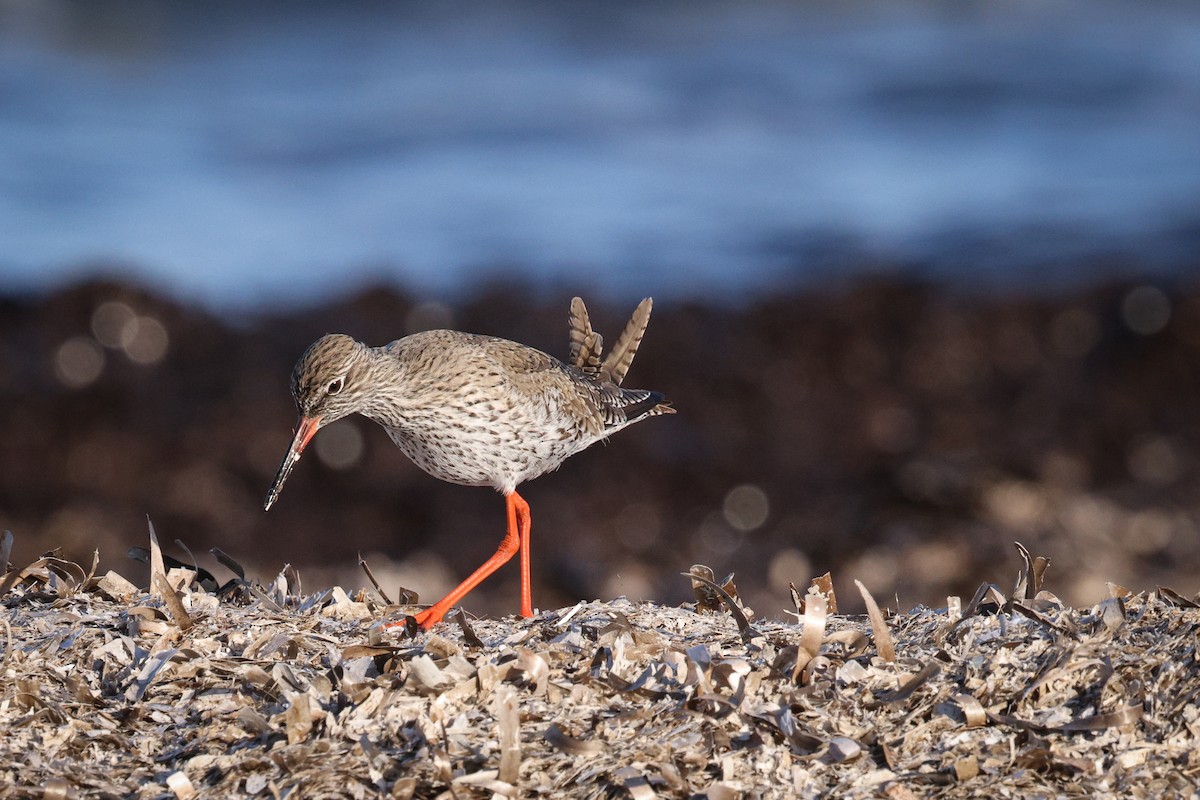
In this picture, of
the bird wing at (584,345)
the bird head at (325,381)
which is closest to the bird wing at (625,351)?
the bird wing at (584,345)

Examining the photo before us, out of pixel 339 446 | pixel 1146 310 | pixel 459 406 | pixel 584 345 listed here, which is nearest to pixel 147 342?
pixel 339 446

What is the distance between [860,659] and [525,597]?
5.73 ft

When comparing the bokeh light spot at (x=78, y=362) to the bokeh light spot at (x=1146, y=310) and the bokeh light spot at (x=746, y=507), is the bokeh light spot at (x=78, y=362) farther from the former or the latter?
the bokeh light spot at (x=1146, y=310)

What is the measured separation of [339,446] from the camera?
939 cm

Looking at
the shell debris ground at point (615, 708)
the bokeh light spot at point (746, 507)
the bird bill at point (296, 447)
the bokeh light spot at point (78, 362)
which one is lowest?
the bokeh light spot at point (746, 507)

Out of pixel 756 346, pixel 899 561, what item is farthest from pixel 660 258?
pixel 899 561

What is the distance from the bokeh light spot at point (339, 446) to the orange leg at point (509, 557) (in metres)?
3.64

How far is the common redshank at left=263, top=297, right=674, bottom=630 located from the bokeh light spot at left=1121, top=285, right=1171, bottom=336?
6.96 meters

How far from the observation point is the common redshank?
4.84m

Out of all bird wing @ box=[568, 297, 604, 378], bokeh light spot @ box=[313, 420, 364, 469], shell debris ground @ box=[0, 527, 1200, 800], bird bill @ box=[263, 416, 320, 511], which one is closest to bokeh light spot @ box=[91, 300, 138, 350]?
bokeh light spot @ box=[313, 420, 364, 469]

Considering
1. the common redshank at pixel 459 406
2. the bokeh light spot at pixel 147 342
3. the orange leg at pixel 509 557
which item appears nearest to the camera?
the orange leg at pixel 509 557

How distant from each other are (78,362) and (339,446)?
2634 millimetres

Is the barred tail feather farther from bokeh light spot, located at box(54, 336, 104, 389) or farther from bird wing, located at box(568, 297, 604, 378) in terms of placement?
bokeh light spot, located at box(54, 336, 104, 389)

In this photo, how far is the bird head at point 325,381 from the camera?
4.80 m
